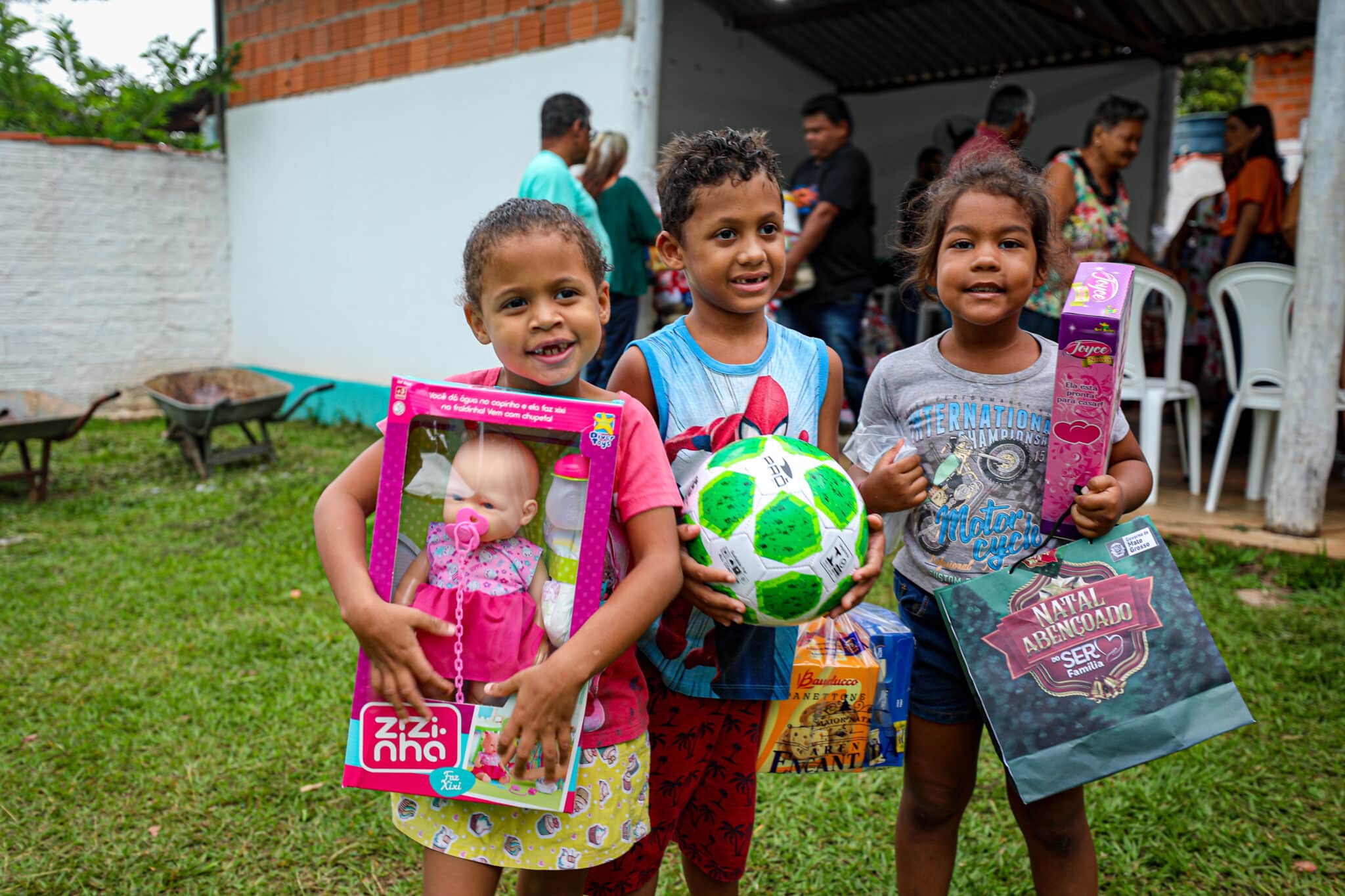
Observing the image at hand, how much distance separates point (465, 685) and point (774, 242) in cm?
96

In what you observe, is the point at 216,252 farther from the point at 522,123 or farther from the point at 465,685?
the point at 465,685

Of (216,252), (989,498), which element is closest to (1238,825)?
(989,498)

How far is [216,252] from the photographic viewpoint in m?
9.74

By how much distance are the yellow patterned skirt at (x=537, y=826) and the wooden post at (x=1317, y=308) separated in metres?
4.26

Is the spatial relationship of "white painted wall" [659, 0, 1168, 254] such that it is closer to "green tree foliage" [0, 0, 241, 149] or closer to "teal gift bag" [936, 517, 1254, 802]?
"green tree foliage" [0, 0, 241, 149]

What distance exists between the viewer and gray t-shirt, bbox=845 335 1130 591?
174 cm

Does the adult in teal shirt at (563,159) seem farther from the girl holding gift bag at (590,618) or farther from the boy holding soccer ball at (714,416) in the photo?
the girl holding gift bag at (590,618)

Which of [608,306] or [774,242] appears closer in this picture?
[608,306]

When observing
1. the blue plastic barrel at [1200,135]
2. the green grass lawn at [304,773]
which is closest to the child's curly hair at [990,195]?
the green grass lawn at [304,773]

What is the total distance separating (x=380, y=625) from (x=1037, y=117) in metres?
9.73

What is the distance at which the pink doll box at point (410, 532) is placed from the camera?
4.50 feet

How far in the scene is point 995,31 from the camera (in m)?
8.67

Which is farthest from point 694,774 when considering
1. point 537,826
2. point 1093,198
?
point 1093,198

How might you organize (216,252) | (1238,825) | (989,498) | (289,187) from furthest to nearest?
(216,252)
(289,187)
(1238,825)
(989,498)
